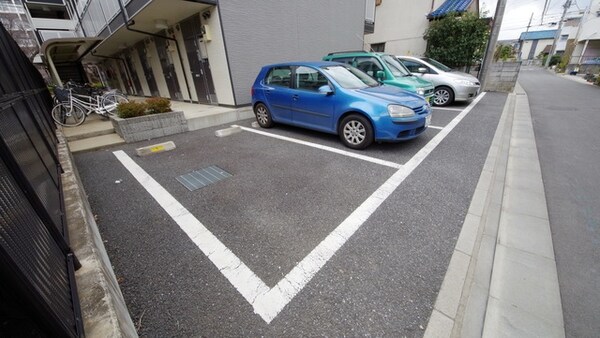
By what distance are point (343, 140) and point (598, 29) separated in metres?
38.4

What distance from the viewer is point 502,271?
2104 millimetres

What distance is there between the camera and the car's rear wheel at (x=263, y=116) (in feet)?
19.2

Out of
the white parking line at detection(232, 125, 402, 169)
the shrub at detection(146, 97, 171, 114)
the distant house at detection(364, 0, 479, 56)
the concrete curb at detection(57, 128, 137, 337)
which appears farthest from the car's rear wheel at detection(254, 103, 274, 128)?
the distant house at detection(364, 0, 479, 56)

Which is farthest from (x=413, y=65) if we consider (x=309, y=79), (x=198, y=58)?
(x=198, y=58)

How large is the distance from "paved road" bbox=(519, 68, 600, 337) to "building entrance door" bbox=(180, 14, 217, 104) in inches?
341

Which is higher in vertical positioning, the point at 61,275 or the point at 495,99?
the point at 61,275

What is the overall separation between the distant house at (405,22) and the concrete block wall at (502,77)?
11.8 ft

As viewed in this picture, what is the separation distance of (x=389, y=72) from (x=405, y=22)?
1009 cm

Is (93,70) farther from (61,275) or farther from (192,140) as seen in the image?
(61,275)

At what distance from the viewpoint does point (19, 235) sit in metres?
1.06

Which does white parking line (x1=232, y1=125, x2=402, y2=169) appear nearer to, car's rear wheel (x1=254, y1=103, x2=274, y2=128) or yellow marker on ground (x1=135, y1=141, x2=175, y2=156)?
car's rear wheel (x1=254, y1=103, x2=274, y2=128)

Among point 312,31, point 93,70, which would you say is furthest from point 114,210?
point 93,70

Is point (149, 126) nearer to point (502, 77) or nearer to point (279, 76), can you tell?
point (279, 76)

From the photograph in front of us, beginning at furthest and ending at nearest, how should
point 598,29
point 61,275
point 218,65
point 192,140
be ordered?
point 598,29 → point 218,65 → point 192,140 → point 61,275
